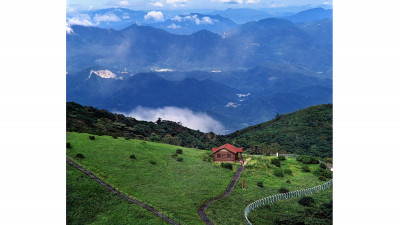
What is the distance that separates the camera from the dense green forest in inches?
1208

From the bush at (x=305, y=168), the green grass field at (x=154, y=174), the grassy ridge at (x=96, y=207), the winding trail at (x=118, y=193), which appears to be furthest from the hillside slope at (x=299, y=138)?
the grassy ridge at (x=96, y=207)

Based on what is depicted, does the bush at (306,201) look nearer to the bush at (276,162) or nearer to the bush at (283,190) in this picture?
the bush at (283,190)

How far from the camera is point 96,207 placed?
16.2m

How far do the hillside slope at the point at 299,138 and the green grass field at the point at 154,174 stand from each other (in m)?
10.9

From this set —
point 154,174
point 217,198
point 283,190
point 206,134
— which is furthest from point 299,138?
point 154,174

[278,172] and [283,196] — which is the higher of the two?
[278,172]

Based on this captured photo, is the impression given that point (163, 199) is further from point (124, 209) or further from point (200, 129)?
point (200, 129)

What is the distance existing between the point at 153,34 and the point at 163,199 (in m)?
125

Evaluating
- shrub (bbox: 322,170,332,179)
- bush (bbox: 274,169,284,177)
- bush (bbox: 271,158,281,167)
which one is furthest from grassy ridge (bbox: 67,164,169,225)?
bush (bbox: 271,158,281,167)

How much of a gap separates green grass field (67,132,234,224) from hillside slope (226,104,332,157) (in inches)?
430

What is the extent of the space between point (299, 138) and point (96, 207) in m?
25.2

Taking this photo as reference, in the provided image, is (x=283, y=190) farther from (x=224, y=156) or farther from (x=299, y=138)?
(x=299, y=138)
